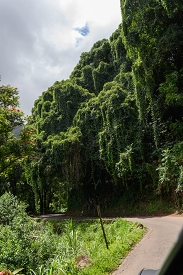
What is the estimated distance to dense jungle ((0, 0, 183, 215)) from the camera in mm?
13930

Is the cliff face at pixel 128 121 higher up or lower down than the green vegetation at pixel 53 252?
higher up

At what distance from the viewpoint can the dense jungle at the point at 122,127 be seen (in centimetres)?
1393

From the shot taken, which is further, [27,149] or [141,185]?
[141,185]

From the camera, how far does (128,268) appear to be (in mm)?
5777

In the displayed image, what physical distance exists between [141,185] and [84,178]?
5918mm

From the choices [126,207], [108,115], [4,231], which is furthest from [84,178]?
[4,231]

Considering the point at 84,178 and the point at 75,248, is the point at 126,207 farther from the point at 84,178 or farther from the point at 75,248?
the point at 75,248

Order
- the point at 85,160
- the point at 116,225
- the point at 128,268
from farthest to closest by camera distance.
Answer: the point at 85,160 → the point at 116,225 → the point at 128,268

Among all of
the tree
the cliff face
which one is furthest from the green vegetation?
the cliff face

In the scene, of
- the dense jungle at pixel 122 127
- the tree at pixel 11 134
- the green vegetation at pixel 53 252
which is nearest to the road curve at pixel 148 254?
the green vegetation at pixel 53 252

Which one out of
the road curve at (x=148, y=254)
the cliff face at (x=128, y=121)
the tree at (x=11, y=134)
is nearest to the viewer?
the road curve at (x=148, y=254)

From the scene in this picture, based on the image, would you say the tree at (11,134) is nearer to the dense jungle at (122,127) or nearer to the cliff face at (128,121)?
the dense jungle at (122,127)

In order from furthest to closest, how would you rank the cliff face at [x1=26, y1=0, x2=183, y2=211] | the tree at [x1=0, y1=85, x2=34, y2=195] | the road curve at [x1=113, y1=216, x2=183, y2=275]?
1. the cliff face at [x1=26, y1=0, x2=183, y2=211]
2. the tree at [x1=0, y1=85, x2=34, y2=195]
3. the road curve at [x1=113, y1=216, x2=183, y2=275]

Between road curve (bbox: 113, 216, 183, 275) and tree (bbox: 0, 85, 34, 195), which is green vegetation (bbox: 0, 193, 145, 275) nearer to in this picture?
road curve (bbox: 113, 216, 183, 275)
